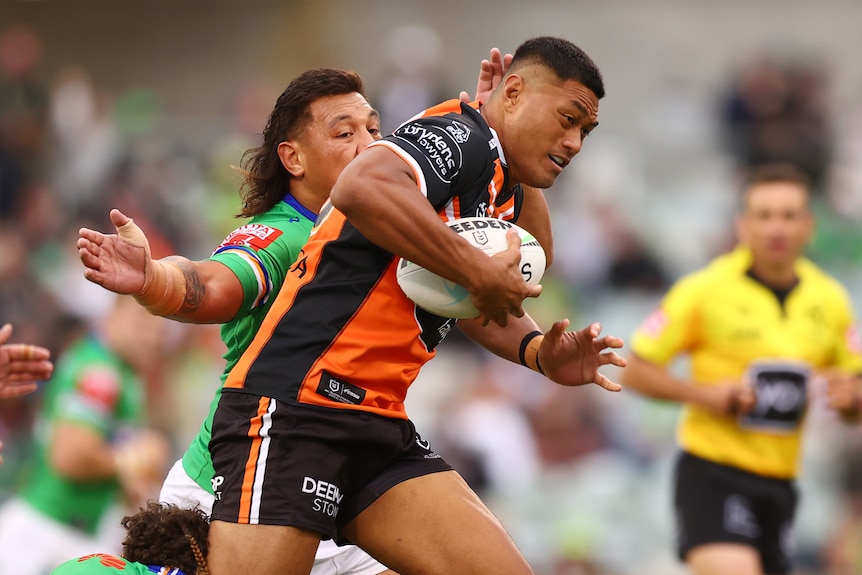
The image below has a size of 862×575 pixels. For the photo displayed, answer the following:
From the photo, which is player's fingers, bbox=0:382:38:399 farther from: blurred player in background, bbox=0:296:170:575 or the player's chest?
the player's chest

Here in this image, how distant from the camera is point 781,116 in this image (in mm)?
12766

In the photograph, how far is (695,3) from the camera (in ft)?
51.6

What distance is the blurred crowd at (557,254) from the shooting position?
33.9 feet

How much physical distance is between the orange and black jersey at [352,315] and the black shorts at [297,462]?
0.06 metres

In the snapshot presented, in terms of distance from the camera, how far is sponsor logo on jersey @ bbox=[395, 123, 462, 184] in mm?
3793

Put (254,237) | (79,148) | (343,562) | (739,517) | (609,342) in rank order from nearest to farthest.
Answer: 1. (609,342)
2. (254,237)
3. (343,562)
4. (739,517)
5. (79,148)

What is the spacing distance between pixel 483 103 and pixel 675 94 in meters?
9.82

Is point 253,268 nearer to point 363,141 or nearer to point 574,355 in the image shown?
point 363,141

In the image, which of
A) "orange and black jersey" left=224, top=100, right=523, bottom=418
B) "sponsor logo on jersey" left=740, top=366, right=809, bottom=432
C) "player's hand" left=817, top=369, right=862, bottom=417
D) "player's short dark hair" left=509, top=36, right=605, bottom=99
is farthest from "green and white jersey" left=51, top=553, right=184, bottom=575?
"player's hand" left=817, top=369, right=862, bottom=417

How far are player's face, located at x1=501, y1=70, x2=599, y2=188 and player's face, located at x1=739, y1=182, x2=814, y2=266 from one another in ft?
11.2

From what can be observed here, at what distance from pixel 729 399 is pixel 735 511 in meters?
0.63

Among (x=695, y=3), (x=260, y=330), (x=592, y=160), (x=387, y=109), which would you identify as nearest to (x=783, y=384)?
(x=260, y=330)

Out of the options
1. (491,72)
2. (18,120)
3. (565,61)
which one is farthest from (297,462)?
(18,120)

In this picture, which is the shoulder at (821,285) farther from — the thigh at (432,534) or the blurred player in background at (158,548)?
the blurred player in background at (158,548)
